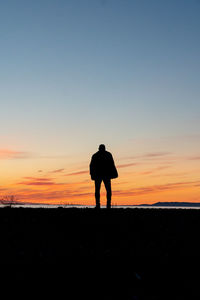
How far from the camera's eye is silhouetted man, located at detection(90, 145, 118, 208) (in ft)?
51.6

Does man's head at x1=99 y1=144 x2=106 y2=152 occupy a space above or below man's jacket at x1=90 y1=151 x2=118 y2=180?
above

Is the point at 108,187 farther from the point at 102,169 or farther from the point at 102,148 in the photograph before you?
the point at 102,148

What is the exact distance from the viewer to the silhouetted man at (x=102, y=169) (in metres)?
15.7

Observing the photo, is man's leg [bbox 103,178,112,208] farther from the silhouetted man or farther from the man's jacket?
the man's jacket
